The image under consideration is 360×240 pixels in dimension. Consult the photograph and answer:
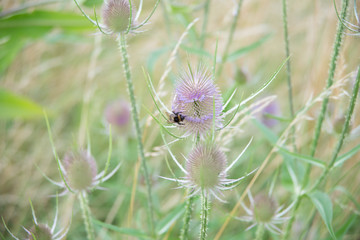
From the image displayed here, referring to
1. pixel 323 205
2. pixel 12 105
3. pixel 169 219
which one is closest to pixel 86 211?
pixel 169 219

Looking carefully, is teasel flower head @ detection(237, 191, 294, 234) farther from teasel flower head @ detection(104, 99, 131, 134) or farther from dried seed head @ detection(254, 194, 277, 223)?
teasel flower head @ detection(104, 99, 131, 134)

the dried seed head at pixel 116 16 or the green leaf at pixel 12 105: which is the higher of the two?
the dried seed head at pixel 116 16

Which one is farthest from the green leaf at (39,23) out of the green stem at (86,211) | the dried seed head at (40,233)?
the dried seed head at (40,233)

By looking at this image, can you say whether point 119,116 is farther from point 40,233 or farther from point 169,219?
point 40,233

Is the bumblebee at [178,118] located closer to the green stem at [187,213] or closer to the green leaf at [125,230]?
the green stem at [187,213]

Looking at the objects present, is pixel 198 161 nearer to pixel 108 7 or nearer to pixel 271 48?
pixel 108 7
